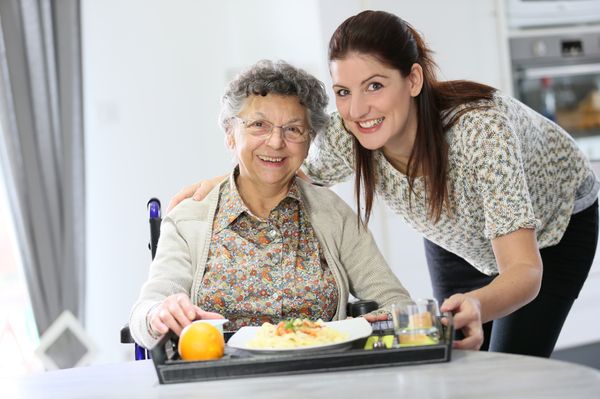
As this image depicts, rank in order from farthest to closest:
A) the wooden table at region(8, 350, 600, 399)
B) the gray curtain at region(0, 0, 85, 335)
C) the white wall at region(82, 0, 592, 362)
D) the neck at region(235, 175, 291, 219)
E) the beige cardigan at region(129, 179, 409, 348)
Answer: the white wall at region(82, 0, 592, 362), the gray curtain at region(0, 0, 85, 335), the neck at region(235, 175, 291, 219), the beige cardigan at region(129, 179, 409, 348), the wooden table at region(8, 350, 600, 399)

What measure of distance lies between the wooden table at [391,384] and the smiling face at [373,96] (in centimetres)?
57

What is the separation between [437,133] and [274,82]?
0.41 meters

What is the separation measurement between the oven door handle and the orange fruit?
297cm

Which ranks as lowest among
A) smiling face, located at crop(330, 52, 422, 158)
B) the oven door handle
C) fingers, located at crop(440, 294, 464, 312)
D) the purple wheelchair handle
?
Answer: fingers, located at crop(440, 294, 464, 312)

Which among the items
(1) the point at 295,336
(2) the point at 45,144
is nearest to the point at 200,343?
(1) the point at 295,336

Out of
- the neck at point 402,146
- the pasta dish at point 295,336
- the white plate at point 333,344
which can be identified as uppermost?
the neck at point 402,146

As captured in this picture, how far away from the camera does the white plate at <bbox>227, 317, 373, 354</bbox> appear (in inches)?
56.7

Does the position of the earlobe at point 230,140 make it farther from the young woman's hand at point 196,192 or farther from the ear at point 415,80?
the ear at point 415,80

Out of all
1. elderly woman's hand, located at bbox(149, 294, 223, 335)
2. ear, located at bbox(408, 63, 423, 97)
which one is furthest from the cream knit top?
elderly woman's hand, located at bbox(149, 294, 223, 335)

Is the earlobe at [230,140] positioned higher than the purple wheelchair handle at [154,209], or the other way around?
the earlobe at [230,140]

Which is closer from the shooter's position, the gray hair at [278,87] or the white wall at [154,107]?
the gray hair at [278,87]

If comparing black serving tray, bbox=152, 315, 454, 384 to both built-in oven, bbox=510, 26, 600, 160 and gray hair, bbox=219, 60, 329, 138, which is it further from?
built-in oven, bbox=510, 26, 600, 160

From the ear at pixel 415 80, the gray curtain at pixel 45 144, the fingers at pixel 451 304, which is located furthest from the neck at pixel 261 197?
the gray curtain at pixel 45 144

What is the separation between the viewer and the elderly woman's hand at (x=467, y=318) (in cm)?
150
